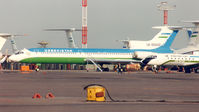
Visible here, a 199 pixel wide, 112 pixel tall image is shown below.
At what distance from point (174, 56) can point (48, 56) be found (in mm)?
22176

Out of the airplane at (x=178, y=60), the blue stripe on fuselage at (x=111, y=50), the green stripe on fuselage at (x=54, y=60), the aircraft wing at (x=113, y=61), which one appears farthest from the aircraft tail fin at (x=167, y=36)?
the green stripe on fuselage at (x=54, y=60)

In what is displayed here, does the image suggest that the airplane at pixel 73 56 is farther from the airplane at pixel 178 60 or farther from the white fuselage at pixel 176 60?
the white fuselage at pixel 176 60

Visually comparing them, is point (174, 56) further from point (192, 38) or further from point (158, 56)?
point (192, 38)

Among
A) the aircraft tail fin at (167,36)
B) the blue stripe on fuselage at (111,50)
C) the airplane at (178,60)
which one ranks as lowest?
the airplane at (178,60)

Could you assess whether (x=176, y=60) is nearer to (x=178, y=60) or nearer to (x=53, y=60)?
(x=178, y=60)

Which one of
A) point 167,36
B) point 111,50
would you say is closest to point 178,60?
point 111,50

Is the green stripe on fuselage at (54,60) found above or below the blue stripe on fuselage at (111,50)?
below

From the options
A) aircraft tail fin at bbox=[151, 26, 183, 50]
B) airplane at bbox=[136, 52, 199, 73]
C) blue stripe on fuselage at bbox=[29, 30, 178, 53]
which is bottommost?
airplane at bbox=[136, 52, 199, 73]

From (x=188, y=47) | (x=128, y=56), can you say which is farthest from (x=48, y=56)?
(x=188, y=47)

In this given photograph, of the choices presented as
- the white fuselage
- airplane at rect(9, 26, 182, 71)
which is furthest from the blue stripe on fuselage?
the white fuselage

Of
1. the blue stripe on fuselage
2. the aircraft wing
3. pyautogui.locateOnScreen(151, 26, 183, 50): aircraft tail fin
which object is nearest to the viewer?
the blue stripe on fuselage

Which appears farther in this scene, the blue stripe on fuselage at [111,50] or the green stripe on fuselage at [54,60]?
the blue stripe on fuselage at [111,50]

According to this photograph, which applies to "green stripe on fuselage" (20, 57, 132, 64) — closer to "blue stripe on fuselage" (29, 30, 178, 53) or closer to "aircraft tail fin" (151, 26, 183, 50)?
"blue stripe on fuselage" (29, 30, 178, 53)

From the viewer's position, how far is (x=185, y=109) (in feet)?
72.5
